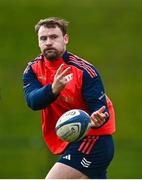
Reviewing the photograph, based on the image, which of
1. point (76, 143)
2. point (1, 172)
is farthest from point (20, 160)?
point (76, 143)

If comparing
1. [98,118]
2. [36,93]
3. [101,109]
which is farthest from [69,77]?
[98,118]

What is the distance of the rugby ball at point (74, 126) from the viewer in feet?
27.4

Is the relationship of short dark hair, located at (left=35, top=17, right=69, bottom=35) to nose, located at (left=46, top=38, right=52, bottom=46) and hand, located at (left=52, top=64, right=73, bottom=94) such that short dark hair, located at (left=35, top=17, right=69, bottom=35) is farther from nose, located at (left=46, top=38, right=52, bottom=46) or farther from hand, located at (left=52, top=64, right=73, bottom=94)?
hand, located at (left=52, top=64, right=73, bottom=94)

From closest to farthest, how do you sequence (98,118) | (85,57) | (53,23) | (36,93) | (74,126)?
(98,118) → (74,126) → (36,93) → (53,23) → (85,57)

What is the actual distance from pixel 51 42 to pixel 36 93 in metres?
0.50

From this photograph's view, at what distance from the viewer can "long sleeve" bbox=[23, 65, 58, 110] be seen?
27.7 ft

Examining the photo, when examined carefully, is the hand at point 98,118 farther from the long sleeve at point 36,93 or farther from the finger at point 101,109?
the long sleeve at point 36,93

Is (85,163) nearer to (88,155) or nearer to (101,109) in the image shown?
(88,155)

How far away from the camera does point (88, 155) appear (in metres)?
8.83

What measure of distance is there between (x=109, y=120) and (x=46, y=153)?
7.47 meters

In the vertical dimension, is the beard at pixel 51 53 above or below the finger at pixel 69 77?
above

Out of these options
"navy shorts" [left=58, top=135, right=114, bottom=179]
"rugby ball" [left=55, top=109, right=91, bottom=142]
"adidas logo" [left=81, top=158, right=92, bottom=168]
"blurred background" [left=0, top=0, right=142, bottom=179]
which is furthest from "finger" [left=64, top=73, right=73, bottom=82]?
"blurred background" [left=0, top=0, right=142, bottom=179]

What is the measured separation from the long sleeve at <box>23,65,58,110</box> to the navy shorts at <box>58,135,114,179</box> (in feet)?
1.73

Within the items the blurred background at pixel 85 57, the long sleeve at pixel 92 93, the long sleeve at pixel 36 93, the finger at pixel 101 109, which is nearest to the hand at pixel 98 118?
the finger at pixel 101 109
